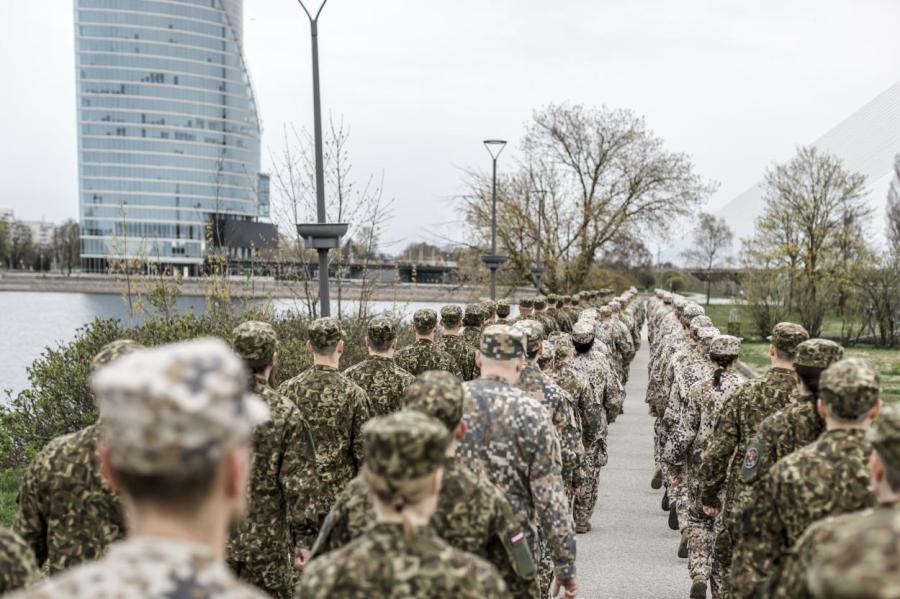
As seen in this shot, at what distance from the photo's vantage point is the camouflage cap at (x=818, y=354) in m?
5.08

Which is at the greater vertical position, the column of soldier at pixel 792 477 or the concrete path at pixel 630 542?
the column of soldier at pixel 792 477

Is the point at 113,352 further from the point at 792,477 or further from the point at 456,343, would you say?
the point at 456,343

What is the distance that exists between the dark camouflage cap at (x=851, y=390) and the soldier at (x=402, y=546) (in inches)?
82.1

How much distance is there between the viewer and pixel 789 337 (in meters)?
5.92

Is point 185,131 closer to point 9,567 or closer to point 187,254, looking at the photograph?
point 187,254

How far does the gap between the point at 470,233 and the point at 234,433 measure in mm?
31041

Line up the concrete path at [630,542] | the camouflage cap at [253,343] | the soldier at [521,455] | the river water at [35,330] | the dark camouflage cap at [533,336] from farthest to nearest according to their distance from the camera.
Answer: the river water at [35,330]
the concrete path at [630,542]
the dark camouflage cap at [533,336]
the camouflage cap at [253,343]
the soldier at [521,455]

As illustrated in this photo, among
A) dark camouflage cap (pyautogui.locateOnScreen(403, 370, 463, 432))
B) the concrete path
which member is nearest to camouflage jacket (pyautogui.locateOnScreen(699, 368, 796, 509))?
the concrete path

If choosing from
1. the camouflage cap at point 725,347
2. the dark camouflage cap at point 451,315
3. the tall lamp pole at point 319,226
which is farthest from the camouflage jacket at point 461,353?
the camouflage cap at point 725,347

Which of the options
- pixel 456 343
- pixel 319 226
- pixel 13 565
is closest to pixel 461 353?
pixel 456 343

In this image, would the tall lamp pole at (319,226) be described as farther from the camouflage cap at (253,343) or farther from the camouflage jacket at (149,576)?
the camouflage jacket at (149,576)

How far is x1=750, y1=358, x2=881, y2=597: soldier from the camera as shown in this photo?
362cm

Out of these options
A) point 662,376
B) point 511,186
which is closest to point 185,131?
point 511,186

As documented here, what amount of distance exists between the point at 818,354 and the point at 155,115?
480ft
